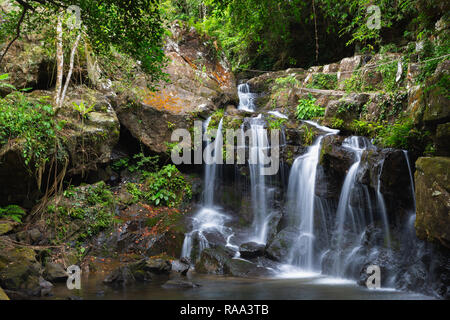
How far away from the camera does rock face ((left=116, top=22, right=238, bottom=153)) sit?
9852 mm

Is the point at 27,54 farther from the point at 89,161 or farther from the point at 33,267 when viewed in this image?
the point at 33,267

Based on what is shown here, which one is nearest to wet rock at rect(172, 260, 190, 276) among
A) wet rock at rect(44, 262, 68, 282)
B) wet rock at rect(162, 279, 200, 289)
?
wet rock at rect(162, 279, 200, 289)

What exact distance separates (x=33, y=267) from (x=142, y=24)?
449 cm

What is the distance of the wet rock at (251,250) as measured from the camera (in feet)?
23.5

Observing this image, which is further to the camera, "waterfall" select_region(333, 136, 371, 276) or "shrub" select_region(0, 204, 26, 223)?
"waterfall" select_region(333, 136, 371, 276)

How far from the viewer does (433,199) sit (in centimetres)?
444

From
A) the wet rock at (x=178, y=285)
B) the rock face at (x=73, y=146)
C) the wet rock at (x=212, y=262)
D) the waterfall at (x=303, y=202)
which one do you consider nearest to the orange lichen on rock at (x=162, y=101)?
the rock face at (x=73, y=146)

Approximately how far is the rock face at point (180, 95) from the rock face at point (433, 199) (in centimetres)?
626

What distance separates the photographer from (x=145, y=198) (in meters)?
9.19

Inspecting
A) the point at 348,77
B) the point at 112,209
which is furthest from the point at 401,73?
the point at 112,209

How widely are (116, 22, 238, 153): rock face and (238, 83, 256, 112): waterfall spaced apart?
0.53 meters

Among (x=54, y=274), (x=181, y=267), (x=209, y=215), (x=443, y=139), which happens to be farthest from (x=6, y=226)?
(x=443, y=139)

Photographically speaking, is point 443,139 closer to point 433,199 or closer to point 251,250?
point 433,199

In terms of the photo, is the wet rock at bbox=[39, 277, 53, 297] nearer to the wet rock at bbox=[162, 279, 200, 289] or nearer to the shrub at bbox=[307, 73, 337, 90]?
the wet rock at bbox=[162, 279, 200, 289]
